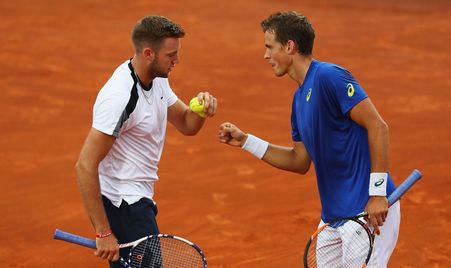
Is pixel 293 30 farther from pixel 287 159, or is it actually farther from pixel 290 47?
pixel 287 159

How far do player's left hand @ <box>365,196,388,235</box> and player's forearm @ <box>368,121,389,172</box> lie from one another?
182 mm

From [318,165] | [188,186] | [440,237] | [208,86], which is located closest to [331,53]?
[208,86]

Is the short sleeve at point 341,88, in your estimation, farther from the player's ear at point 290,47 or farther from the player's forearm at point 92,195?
the player's forearm at point 92,195

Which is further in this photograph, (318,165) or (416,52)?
(416,52)

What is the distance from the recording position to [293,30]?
527 cm

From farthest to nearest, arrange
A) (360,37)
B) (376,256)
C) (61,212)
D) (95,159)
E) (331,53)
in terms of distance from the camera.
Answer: (360,37)
(331,53)
(61,212)
(376,256)
(95,159)

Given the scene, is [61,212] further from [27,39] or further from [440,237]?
[27,39]

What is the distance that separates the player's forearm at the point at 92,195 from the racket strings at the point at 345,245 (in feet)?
4.10

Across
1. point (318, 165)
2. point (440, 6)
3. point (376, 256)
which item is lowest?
point (376, 256)

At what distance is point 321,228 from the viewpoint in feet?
17.2

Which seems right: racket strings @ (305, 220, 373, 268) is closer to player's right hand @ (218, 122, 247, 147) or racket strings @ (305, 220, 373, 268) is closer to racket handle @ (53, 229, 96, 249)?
player's right hand @ (218, 122, 247, 147)

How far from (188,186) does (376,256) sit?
13.4ft

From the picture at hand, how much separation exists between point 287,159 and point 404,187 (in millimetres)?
972

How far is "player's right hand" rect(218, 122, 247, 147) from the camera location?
575cm
